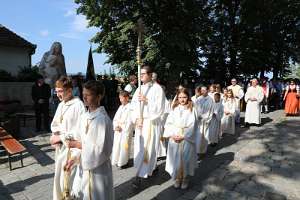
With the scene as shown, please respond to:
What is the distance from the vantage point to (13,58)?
987 inches

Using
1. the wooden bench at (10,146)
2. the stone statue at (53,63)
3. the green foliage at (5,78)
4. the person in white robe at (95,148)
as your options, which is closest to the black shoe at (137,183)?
the person in white robe at (95,148)

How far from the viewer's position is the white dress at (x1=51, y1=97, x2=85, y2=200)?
15.6 ft

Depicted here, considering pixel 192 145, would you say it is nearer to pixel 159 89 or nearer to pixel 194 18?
pixel 159 89

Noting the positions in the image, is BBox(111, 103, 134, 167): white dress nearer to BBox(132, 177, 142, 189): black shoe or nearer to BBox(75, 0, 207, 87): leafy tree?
BBox(132, 177, 142, 189): black shoe

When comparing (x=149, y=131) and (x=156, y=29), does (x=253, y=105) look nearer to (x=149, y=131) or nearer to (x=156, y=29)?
(x=156, y=29)

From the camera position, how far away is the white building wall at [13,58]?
24366mm

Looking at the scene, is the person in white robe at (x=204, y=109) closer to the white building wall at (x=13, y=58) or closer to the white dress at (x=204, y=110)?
the white dress at (x=204, y=110)

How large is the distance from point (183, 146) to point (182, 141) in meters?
0.09

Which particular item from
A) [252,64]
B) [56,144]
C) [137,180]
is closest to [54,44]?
[137,180]

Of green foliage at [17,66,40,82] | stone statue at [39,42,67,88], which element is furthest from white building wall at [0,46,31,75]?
stone statue at [39,42,67,88]

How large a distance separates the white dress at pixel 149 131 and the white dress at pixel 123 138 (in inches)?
42.5

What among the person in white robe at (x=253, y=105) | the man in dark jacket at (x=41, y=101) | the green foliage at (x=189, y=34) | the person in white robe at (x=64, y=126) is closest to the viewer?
the person in white robe at (x=64, y=126)

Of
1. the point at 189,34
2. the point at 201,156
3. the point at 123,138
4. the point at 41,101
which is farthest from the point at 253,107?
the point at 123,138

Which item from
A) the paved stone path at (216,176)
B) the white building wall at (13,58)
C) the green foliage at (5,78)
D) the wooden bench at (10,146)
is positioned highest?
the white building wall at (13,58)
